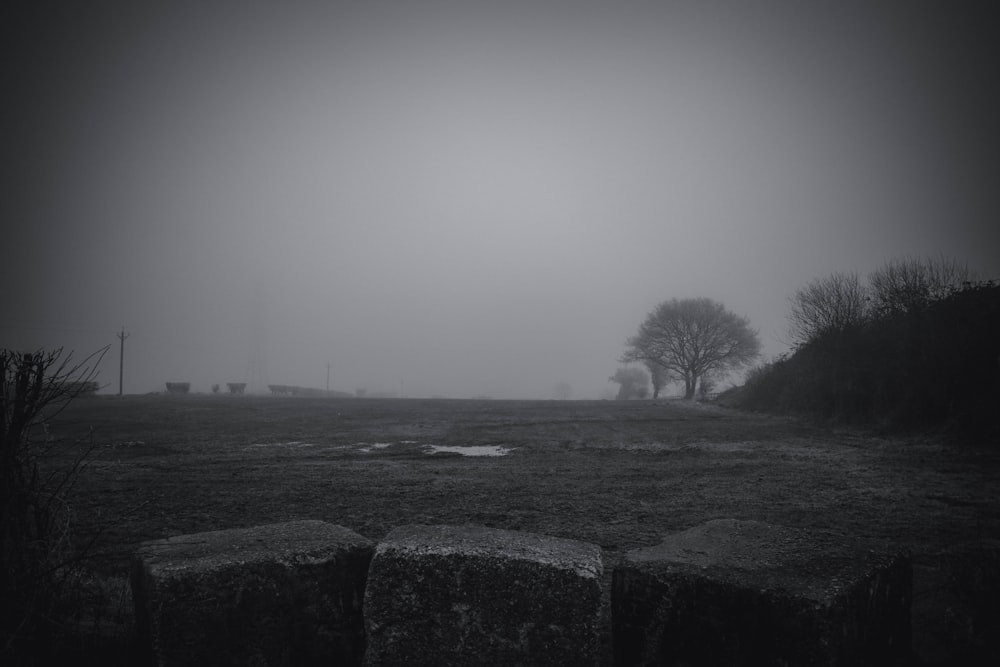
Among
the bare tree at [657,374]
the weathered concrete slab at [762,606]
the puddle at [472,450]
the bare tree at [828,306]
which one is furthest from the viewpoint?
the bare tree at [657,374]

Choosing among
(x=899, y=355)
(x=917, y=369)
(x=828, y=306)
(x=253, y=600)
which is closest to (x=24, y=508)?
(x=253, y=600)

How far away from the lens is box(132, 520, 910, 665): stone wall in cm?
237

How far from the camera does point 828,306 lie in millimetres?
21875

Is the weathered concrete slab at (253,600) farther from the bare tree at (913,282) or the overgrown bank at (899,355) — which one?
the bare tree at (913,282)

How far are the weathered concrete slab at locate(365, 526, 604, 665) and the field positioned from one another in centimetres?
151

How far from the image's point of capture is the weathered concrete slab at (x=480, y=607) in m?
2.41

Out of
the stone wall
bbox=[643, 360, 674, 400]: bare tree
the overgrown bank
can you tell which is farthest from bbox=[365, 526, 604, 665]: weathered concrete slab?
bbox=[643, 360, 674, 400]: bare tree

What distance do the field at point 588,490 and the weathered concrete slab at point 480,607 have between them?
4.96ft

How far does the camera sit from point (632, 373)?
85750mm

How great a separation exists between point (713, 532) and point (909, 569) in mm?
1068

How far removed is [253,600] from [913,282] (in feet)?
74.1

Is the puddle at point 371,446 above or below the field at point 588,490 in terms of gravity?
below

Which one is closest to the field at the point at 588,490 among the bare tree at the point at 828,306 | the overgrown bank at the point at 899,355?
the overgrown bank at the point at 899,355

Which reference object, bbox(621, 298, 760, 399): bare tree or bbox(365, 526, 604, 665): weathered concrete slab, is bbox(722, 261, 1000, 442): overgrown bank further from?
bbox(621, 298, 760, 399): bare tree
